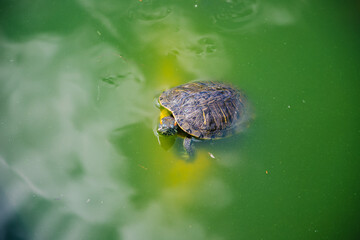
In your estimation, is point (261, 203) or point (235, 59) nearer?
point (261, 203)

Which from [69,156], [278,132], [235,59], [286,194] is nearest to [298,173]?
[286,194]

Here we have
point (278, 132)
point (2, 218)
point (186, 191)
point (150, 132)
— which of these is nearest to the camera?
point (2, 218)

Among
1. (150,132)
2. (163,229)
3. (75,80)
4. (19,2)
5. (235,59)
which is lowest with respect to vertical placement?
(163,229)

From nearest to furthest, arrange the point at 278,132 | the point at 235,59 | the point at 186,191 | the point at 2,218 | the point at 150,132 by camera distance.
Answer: the point at 2,218, the point at 186,191, the point at 150,132, the point at 278,132, the point at 235,59

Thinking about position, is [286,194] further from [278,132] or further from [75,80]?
[75,80]

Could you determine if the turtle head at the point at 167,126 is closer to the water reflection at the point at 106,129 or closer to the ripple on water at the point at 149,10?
the water reflection at the point at 106,129

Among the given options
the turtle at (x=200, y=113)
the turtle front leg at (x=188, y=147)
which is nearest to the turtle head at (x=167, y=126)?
the turtle at (x=200, y=113)

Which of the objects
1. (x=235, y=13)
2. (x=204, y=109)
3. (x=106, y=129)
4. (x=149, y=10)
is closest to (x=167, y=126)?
(x=204, y=109)

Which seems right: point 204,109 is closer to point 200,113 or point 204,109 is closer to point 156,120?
point 200,113
